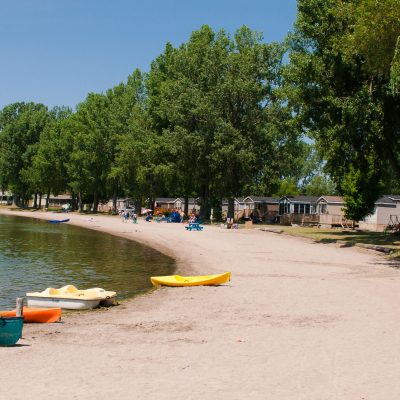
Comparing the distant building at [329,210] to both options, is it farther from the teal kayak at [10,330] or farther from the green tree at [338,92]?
the teal kayak at [10,330]

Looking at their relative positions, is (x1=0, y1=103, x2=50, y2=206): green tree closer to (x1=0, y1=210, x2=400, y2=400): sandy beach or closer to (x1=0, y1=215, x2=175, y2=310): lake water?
(x1=0, y1=215, x2=175, y2=310): lake water

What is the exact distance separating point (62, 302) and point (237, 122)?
55729mm

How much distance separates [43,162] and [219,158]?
5847cm

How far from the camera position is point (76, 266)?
28750 millimetres

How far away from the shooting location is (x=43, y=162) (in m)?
112

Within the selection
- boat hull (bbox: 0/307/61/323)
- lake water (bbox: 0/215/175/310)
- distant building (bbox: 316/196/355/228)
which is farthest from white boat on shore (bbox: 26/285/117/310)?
distant building (bbox: 316/196/355/228)

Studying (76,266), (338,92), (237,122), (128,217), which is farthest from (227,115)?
(76,266)

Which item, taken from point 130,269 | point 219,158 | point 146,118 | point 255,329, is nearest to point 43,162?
point 146,118

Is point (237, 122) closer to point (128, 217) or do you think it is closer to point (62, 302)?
point (128, 217)

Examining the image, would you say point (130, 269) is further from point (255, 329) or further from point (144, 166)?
point (144, 166)

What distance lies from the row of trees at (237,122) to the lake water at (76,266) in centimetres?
1555

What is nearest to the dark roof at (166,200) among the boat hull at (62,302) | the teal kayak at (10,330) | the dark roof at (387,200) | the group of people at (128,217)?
the group of people at (128,217)

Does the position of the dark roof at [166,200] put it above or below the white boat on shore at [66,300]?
above

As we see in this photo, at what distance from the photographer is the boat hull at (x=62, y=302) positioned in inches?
664
